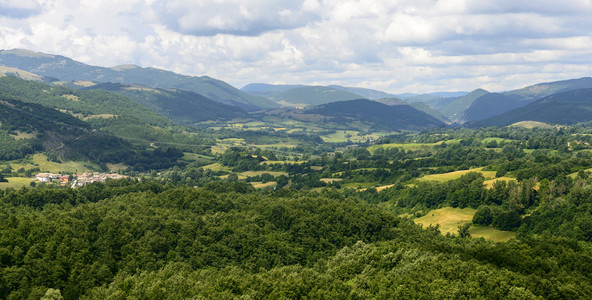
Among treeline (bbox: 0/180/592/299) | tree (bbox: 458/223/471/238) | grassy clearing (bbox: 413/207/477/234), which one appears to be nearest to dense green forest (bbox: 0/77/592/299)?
treeline (bbox: 0/180/592/299)

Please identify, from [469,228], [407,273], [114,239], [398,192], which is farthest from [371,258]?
[398,192]

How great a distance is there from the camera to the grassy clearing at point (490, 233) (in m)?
118

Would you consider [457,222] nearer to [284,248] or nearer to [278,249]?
[284,248]

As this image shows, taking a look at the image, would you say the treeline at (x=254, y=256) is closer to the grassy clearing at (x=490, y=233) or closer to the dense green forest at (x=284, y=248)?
the dense green forest at (x=284, y=248)

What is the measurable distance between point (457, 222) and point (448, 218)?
6767mm

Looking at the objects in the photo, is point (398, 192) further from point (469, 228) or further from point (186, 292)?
point (186, 292)

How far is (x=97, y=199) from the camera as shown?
434 ft

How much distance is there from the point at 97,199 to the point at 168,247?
5908cm

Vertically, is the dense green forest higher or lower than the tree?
higher

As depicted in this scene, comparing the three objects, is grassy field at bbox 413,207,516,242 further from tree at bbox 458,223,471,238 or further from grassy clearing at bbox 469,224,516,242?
tree at bbox 458,223,471,238

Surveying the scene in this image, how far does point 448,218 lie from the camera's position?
143625mm

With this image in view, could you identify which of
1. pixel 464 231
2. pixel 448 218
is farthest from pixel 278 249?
pixel 448 218

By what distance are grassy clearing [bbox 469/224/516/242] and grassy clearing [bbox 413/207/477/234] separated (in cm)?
522

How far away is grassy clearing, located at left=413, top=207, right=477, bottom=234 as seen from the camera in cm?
13488
